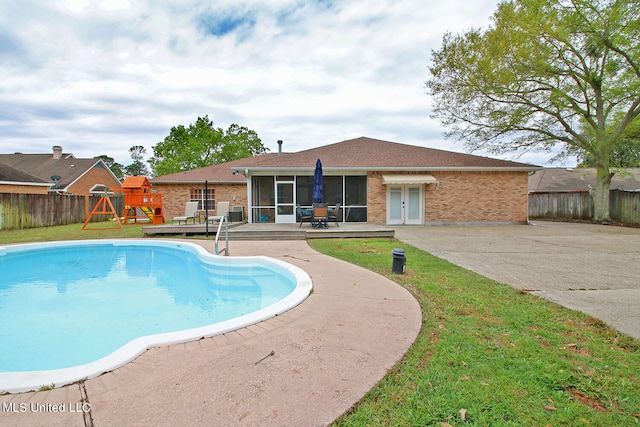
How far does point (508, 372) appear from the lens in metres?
2.70

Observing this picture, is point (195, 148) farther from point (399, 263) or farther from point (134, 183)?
point (399, 263)

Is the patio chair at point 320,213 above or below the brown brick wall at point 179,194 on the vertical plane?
below

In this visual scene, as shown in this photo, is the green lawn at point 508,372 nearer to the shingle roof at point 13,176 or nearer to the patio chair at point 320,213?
the patio chair at point 320,213

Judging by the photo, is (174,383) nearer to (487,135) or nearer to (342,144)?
(342,144)

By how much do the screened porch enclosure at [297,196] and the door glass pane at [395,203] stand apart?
138 centimetres

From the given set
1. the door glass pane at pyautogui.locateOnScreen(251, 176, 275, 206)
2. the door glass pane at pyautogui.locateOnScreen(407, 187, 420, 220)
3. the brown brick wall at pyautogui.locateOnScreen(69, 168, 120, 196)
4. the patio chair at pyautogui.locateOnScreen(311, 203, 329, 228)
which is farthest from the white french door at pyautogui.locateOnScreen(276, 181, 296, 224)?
the brown brick wall at pyautogui.locateOnScreen(69, 168, 120, 196)

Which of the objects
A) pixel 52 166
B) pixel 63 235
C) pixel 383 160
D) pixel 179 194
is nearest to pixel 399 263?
pixel 383 160

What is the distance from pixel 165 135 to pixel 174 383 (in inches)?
1757

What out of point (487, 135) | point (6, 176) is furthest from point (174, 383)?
point (6, 176)

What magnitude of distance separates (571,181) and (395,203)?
28.0m

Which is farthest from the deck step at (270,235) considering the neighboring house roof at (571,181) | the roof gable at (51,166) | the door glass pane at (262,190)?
the neighboring house roof at (571,181)

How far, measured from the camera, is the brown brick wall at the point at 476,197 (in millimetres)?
17141

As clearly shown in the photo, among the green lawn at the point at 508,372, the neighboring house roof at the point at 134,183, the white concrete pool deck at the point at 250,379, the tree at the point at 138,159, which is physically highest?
the tree at the point at 138,159

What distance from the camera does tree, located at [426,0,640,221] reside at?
16.8 metres
